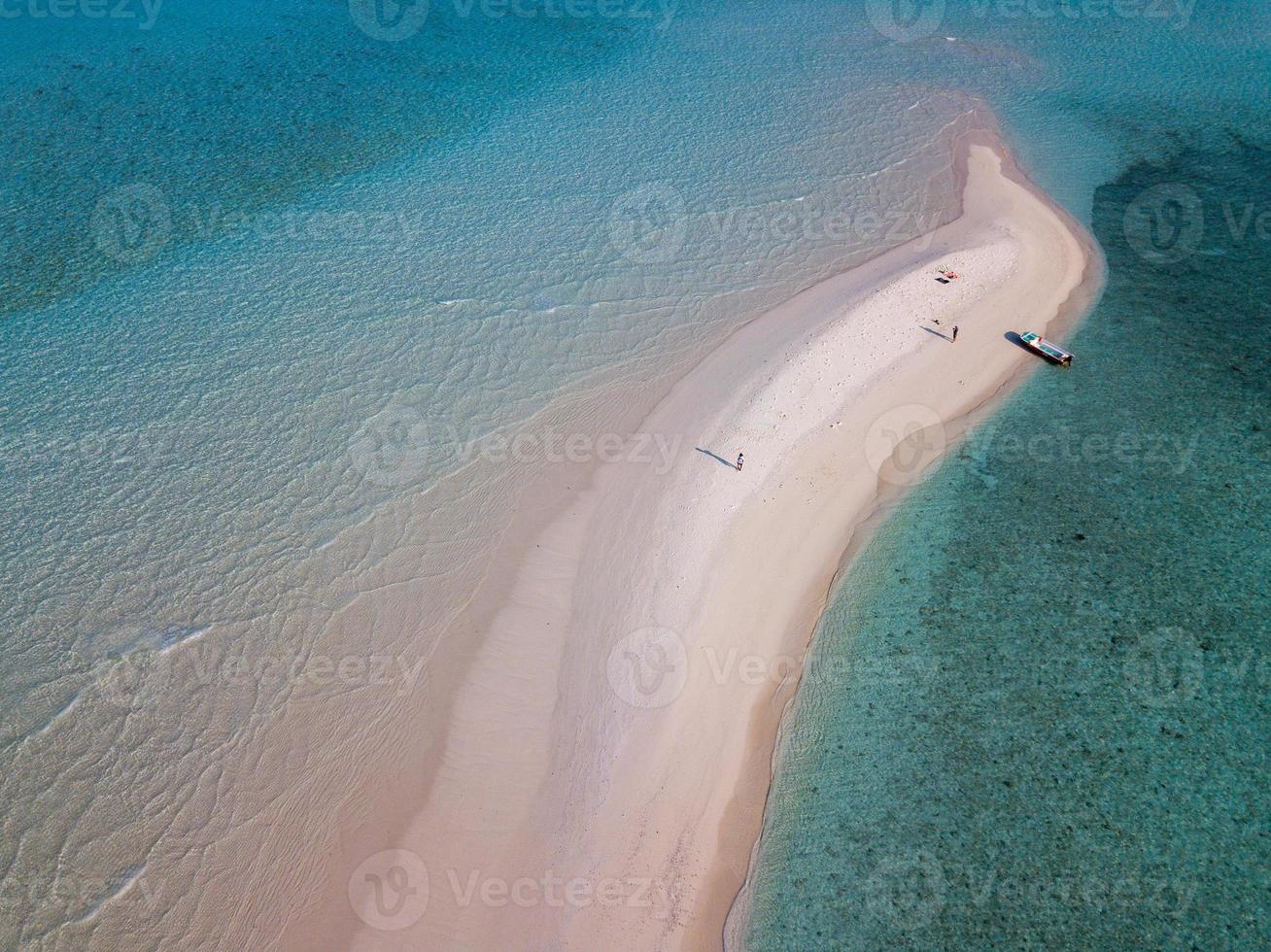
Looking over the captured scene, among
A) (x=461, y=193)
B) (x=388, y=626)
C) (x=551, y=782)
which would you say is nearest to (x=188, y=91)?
(x=461, y=193)

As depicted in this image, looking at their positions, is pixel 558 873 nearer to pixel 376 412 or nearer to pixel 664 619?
pixel 664 619
